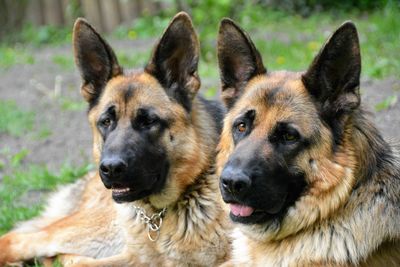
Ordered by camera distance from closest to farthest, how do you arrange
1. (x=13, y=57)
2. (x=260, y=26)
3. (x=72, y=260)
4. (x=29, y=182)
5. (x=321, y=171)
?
(x=321, y=171) → (x=72, y=260) → (x=29, y=182) → (x=13, y=57) → (x=260, y=26)

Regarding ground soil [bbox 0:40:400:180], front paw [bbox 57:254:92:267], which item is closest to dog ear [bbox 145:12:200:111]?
front paw [bbox 57:254:92:267]

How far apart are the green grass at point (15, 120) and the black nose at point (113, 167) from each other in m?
4.86

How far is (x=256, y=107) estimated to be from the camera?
482 centimetres

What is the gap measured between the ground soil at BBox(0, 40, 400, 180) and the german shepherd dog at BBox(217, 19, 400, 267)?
1843 mm

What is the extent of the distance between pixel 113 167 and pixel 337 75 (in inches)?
66.9

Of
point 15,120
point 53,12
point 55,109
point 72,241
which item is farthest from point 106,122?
point 53,12

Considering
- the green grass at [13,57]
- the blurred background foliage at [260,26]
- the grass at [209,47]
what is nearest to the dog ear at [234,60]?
the grass at [209,47]

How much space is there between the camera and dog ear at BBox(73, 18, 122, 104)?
5.95 meters

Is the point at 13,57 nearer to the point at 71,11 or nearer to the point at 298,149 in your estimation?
the point at 71,11

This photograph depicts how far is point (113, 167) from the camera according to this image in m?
5.27

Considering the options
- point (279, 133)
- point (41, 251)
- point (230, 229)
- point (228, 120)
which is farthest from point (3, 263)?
point (279, 133)

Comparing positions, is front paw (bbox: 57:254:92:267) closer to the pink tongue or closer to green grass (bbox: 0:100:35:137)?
the pink tongue

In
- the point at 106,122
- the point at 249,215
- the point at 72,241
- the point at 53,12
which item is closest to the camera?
the point at 249,215

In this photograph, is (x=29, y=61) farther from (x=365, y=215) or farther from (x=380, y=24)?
(x=365, y=215)
